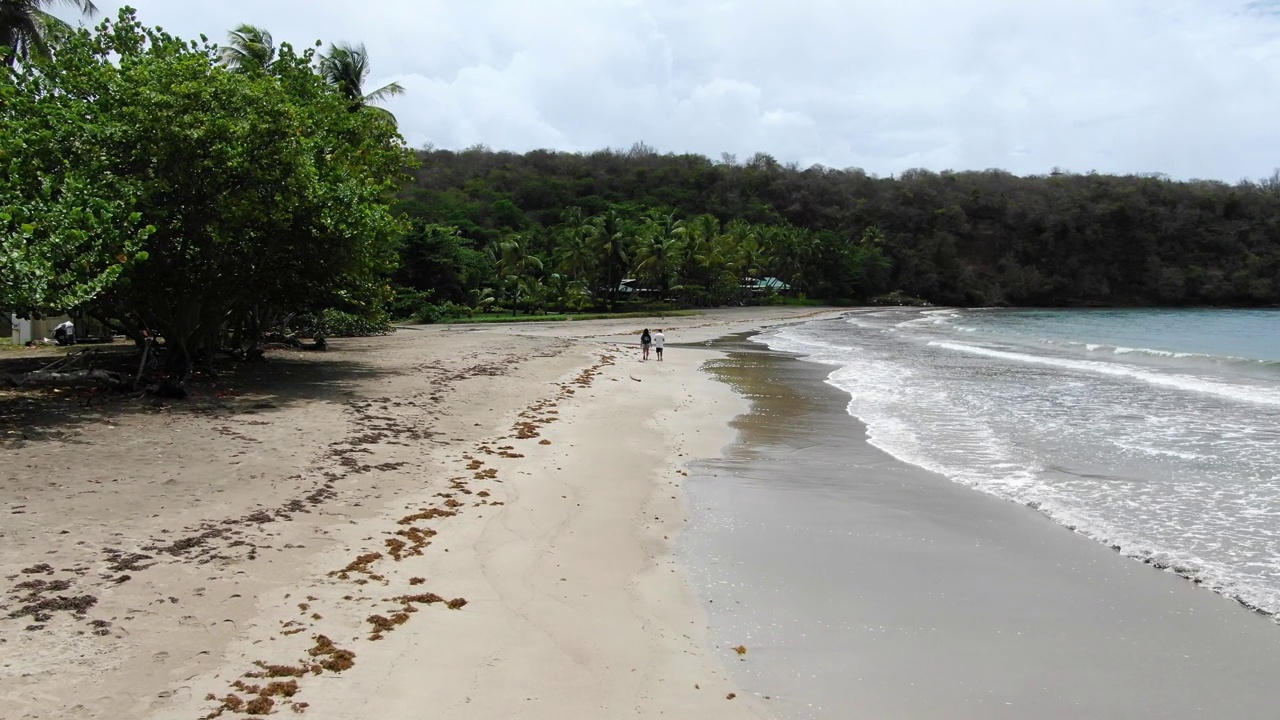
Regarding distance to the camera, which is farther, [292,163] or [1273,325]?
[1273,325]

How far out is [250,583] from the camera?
564cm

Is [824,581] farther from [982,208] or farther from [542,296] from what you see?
[982,208]

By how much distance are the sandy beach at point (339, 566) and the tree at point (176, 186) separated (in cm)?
229

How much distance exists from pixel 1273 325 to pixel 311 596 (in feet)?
235

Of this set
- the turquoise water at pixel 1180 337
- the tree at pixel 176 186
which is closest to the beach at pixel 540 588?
the tree at pixel 176 186

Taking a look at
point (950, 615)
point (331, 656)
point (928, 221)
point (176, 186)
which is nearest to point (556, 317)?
point (176, 186)

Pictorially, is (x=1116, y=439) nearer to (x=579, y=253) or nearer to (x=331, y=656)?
(x=331, y=656)

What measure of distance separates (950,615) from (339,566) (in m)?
4.58

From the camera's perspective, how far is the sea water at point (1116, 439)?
7.81 m

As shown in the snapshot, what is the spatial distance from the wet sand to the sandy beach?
18.7 inches

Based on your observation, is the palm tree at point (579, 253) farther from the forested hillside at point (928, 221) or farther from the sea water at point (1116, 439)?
the sea water at point (1116, 439)

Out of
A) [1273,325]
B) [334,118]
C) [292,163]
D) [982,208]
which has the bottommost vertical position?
[1273,325]

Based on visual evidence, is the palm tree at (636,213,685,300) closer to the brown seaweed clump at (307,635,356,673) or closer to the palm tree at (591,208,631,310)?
the palm tree at (591,208,631,310)

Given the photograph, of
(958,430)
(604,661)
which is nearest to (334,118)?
(958,430)
